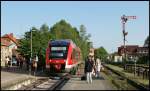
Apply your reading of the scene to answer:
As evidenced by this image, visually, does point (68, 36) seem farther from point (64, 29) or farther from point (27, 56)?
point (27, 56)

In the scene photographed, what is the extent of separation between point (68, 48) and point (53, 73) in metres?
2.76

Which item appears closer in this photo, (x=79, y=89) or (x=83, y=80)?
(x=79, y=89)

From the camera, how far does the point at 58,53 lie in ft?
127

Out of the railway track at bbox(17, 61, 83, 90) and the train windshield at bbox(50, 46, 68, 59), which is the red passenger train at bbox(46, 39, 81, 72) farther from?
the railway track at bbox(17, 61, 83, 90)

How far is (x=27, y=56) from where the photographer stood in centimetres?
5931

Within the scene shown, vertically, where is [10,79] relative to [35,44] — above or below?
below

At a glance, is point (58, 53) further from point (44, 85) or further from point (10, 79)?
point (44, 85)

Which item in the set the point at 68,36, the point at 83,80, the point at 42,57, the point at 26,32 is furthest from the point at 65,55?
the point at 68,36

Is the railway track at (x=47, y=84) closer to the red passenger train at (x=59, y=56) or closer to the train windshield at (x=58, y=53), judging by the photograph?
the red passenger train at (x=59, y=56)

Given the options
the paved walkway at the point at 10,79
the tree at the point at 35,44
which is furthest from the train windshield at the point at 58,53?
the tree at the point at 35,44

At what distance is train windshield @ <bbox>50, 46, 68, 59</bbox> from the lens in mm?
38781

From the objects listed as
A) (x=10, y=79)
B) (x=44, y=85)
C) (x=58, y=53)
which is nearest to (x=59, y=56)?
(x=58, y=53)

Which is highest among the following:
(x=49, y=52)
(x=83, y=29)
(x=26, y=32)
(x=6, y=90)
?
(x=83, y=29)

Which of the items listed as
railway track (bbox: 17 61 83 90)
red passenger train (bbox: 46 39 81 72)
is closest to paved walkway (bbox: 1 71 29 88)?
railway track (bbox: 17 61 83 90)
